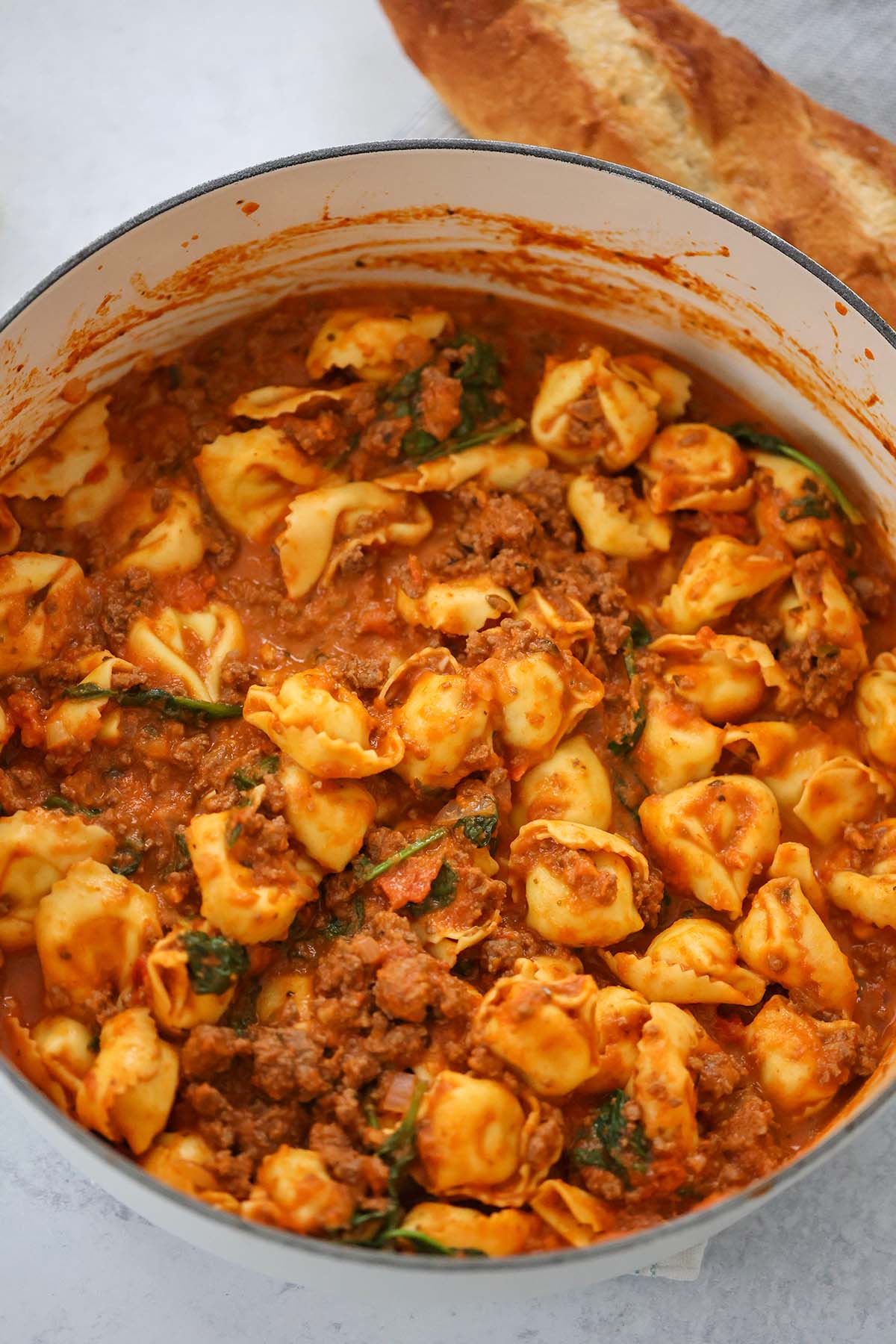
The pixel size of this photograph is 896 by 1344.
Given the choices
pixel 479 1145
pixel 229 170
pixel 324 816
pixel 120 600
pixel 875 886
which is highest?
pixel 229 170

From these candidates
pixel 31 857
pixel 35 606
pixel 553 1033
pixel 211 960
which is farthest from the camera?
pixel 35 606

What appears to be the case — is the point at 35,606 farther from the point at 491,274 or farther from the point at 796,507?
the point at 796,507

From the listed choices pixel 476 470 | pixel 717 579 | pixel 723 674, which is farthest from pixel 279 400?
pixel 723 674

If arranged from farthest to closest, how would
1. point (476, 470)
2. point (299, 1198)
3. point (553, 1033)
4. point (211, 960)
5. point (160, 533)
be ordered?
point (476, 470) → point (160, 533) → point (211, 960) → point (553, 1033) → point (299, 1198)

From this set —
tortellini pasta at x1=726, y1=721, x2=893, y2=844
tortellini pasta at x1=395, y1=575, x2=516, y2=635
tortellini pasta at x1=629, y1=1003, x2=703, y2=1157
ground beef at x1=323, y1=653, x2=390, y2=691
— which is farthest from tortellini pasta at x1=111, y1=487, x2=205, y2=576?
tortellini pasta at x1=629, y1=1003, x2=703, y2=1157

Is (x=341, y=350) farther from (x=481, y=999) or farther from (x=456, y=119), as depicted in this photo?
(x=481, y=999)

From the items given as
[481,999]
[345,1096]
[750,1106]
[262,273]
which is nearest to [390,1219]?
[345,1096]

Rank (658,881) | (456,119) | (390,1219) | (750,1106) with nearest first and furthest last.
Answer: (390,1219), (750,1106), (658,881), (456,119)

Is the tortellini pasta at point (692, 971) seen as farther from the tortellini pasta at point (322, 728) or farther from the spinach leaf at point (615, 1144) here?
the tortellini pasta at point (322, 728)
